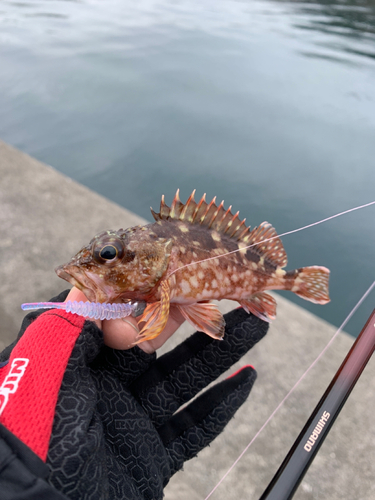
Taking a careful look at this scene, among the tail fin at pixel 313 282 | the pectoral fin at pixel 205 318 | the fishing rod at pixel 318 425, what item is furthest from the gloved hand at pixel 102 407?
the fishing rod at pixel 318 425

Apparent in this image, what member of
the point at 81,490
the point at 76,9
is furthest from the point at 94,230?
the point at 76,9

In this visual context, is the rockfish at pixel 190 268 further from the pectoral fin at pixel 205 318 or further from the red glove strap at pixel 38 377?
the red glove strap at pixel 38 377

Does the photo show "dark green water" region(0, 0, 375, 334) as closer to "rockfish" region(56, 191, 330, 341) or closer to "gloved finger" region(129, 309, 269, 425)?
"rockfish" region(56, 191, 330, 341)

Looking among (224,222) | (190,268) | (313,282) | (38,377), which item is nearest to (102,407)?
(38,377)

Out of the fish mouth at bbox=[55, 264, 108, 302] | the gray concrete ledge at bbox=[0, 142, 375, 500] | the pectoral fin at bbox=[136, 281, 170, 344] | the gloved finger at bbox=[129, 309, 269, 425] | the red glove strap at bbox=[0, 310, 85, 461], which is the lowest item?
the gray concrete ledge at bbox=[0, 142, 375, 500]

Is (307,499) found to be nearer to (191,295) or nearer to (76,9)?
(191,295)

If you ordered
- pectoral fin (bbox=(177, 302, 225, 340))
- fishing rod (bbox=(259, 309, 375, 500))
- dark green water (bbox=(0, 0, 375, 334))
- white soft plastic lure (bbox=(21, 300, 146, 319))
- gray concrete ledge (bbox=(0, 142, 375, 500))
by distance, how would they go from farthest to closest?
dark green water (bbox=(0, 0, 375, 334)), gray concrete ledge (bbox=(0, 142, 375, 500)), pectoral fin (bbox=(177, 302, 225, 340)), white soft plastic lure (bbox=(21, 300, 146, 319)), fishing rod (bbox=(259, 309, 375, 500))

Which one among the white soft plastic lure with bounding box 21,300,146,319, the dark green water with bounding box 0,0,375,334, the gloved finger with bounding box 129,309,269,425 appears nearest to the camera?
the white soft plastic lure with bounding box 21,300,146,319

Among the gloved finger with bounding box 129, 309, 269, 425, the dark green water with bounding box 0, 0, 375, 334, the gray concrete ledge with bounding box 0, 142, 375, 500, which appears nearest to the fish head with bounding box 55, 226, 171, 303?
the gloved finger with bounding box 129, 309, 269, 425

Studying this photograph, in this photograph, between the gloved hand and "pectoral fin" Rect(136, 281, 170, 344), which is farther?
"pectoral fin" Rect(136, 281, 170, 344)
